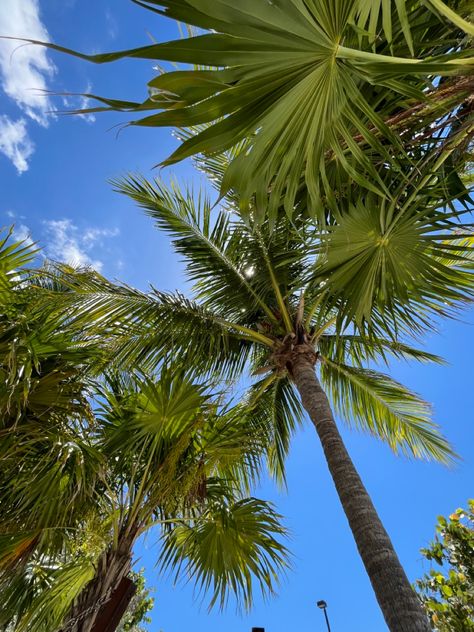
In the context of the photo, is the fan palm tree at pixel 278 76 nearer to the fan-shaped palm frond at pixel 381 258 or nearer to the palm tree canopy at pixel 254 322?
the fan-shaped palm frond at pixel 381 258

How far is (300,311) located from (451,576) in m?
4.64

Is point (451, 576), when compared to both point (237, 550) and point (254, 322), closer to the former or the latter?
point (237, 550)

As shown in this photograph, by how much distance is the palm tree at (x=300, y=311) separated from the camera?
2.95 meters

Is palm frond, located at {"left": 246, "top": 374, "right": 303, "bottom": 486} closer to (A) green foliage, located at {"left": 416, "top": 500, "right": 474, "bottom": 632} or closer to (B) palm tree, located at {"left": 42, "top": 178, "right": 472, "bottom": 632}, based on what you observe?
(B) palm tree, located at {"left": 42, "top": 178, "right": 472, "bottom": 632}

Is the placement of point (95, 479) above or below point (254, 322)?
below

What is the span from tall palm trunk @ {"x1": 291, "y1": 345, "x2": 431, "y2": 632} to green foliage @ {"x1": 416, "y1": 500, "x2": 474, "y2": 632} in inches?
141

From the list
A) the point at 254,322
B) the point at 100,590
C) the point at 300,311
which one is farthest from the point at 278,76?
the point at 254,322

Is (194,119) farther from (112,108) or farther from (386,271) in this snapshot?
(386,271)

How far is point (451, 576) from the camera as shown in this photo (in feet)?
17.5

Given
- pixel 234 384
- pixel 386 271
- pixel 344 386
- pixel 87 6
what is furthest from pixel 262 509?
pixel 87 6

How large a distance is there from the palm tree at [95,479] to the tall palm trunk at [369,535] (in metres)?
1.08

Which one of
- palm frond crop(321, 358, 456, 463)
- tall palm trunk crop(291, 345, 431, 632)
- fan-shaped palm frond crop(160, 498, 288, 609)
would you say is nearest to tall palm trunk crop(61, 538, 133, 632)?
fan-shaped palm frond crop(160, 498, 288, 609)

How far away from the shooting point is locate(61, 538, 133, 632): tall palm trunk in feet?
8.64

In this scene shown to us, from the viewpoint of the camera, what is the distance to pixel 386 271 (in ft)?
10.2
